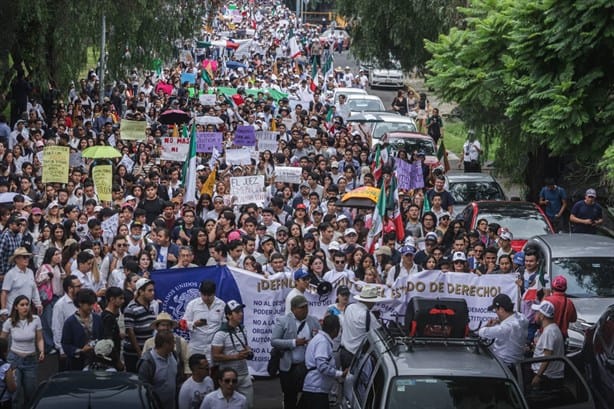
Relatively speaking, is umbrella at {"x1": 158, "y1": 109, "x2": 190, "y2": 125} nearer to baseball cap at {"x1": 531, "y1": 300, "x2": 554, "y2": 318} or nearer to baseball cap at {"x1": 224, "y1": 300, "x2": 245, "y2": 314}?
baseball cap at {"x1": 224, "y1": 300, "x2": 245, "y2": 314}

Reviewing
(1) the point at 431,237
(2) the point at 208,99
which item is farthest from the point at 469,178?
(2) the point at 208,99

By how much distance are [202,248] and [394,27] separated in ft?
56.6

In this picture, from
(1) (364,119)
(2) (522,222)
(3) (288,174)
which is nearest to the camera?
(2) (522,222)

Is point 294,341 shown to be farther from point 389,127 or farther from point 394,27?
point 394,27

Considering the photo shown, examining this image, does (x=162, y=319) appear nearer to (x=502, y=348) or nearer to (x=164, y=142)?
(x=502, y=348)

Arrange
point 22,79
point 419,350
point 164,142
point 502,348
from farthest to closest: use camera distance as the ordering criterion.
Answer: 1. point 22,79
2. point 164,142
3. point 502,348
4. point 419,350

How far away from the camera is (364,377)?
10.9 meters

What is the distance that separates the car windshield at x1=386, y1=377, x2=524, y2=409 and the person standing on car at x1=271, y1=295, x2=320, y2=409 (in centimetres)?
280

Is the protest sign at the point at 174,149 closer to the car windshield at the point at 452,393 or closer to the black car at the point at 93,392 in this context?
the black car at the point at 93,392

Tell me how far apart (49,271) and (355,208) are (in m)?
6.57

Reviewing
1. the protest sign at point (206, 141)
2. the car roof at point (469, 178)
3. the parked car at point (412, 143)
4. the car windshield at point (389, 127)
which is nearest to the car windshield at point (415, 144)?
the parked car at point (412, 143)

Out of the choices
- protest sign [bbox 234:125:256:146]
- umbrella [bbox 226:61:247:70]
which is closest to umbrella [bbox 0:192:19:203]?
protest sign [bbox 234:125:256:146]

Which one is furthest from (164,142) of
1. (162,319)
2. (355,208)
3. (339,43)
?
(339,43)

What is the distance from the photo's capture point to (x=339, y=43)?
7638cm
